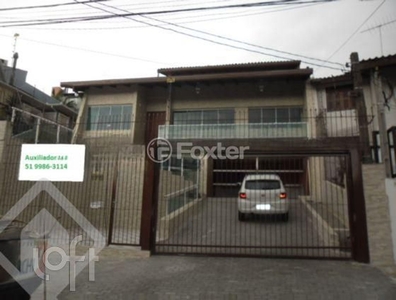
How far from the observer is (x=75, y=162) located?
856 cm

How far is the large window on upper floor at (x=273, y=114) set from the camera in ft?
54.5

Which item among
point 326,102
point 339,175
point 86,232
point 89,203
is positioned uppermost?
point 326,102

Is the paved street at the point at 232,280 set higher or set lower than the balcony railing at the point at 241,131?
lower

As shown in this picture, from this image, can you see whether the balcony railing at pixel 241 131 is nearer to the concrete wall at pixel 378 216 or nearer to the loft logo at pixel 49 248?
the loft logo at pixel 49 248

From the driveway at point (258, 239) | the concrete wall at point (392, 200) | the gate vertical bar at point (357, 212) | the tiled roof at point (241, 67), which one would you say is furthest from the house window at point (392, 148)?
the tiled roof at point (241, 67)

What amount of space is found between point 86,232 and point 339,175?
776 centimetres

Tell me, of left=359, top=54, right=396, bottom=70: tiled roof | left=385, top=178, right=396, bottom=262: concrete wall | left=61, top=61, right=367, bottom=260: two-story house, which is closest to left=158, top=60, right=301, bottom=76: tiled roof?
left=61, top=61, right=367, bottom=260: two-story house

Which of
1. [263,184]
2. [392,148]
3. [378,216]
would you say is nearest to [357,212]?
[378,216]

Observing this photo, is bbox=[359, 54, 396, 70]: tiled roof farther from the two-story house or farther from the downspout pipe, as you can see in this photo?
the downspout pipe

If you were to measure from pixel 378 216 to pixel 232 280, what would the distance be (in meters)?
3.22

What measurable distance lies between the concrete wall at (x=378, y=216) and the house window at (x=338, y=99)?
374 inches

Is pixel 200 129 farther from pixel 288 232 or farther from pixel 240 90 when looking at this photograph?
pixel 288 232

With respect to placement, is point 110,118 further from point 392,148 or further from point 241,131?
point 392,148

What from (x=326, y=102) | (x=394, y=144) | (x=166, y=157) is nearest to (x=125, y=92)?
(x=326, y=102)
